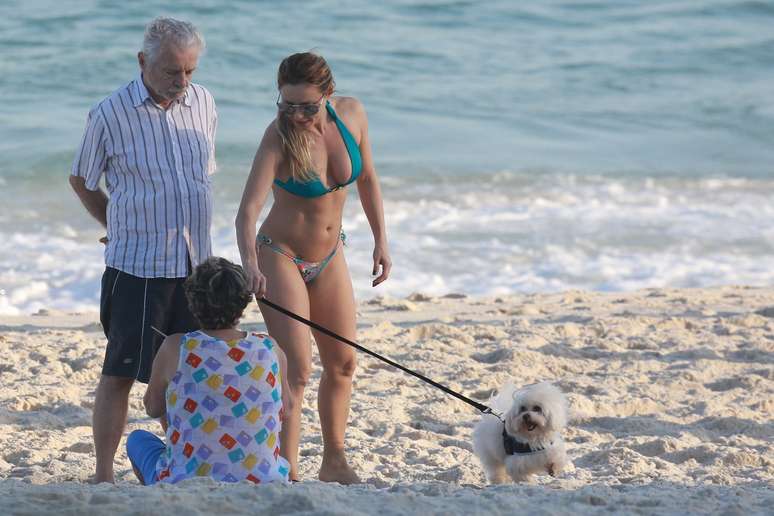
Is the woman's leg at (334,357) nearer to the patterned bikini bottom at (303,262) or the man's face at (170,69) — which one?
the patterned bikini bottom at (303,262)

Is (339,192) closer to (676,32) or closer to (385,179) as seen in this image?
(385,179)

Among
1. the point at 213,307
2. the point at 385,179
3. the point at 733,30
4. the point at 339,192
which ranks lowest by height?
the point at 213,307

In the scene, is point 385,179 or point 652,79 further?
point 652,79

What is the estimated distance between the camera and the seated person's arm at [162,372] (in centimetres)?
352

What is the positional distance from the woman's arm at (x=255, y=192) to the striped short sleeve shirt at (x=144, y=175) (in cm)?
20

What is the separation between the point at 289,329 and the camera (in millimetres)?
4102

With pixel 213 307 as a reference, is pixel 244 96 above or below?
above

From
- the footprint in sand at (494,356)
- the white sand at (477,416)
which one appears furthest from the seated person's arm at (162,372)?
the footprint in sand at (494,356)

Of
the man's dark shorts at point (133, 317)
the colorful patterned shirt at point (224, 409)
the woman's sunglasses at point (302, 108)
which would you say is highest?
the woman's sunglasses at point (302, 108)

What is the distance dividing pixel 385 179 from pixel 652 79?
7438 mm

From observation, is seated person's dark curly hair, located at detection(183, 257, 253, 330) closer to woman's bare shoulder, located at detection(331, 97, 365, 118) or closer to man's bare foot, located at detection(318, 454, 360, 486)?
woman's bare shoulder, located at detection(331, 97, 365, 118)

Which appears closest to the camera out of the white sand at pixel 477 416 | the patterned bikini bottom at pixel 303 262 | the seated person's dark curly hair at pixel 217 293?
the white sand at pixel 477 416

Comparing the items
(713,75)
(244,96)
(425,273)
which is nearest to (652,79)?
(713,75)

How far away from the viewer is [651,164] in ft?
46.8
